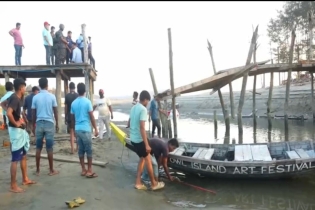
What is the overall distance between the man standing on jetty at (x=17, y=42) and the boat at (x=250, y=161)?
6897 mm

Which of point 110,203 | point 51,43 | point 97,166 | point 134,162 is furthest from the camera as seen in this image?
point 51,43

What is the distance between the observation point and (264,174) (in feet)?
23.1

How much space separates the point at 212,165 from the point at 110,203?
2630 mm

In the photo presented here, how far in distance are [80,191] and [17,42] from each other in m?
9.20

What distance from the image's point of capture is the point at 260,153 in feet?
26.1

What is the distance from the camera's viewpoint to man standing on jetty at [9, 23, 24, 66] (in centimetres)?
1286

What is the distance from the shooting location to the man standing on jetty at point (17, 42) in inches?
506

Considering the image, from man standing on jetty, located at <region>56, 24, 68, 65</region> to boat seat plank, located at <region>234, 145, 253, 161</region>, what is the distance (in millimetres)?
7984

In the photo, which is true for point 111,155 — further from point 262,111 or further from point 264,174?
point 262,111

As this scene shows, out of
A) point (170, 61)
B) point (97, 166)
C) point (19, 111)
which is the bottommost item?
point (97, 166)

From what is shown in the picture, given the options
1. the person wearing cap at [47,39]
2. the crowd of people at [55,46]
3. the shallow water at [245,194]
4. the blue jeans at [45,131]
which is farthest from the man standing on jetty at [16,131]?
the person wearing cap at [47,39]

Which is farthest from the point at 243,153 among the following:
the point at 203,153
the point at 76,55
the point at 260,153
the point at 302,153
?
the point at 76,55

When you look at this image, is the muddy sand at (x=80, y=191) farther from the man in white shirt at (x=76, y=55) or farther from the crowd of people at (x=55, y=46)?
the crowd of people at (x=55, y=46)

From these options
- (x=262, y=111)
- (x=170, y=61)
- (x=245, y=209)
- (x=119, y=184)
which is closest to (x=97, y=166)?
(x=119, y=184)
